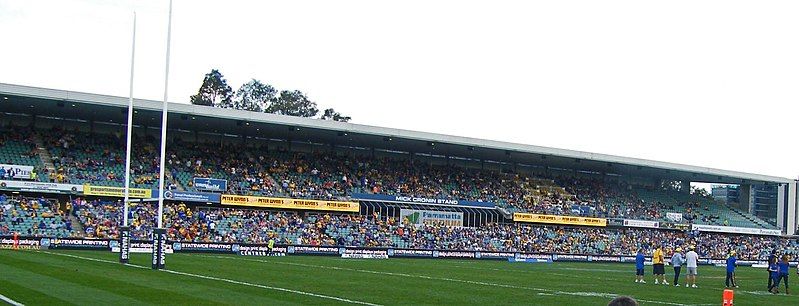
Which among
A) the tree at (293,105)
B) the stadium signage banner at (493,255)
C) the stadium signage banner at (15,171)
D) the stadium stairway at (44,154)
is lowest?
the stadium signage banner at (493,255)

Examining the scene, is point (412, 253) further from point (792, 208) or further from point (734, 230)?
point (792, 208)

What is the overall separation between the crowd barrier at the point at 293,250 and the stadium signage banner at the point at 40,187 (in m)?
6.36

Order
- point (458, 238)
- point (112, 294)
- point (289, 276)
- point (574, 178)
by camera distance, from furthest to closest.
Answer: point (574, 178) → point (458, 238) → point (289, 276) → point (112, 294)

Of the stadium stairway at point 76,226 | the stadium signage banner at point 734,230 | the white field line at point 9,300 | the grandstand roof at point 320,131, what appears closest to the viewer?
the white field line at point 9,300

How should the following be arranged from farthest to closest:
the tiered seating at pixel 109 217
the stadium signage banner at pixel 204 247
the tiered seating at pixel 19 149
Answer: the tiered seating at pixel 19 149, the tiered seating at pixel 109 217, the stadium signage banner at pixel 204 247

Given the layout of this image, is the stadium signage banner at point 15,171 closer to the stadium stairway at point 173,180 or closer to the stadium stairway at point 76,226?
the stadium stairway at point 76,226

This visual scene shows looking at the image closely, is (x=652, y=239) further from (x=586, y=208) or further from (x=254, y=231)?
(x=254, y=231)

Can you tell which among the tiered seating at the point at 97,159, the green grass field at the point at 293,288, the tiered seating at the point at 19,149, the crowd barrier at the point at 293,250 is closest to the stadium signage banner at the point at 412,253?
the crowd barrier at the point at 293,250

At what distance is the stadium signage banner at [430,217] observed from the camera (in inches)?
2662

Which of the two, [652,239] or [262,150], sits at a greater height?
[262,150]

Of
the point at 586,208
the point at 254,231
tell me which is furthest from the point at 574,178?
the point at 254,231

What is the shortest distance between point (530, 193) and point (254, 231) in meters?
27.5

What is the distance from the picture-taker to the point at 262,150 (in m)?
68.5

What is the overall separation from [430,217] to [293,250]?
15.6m
